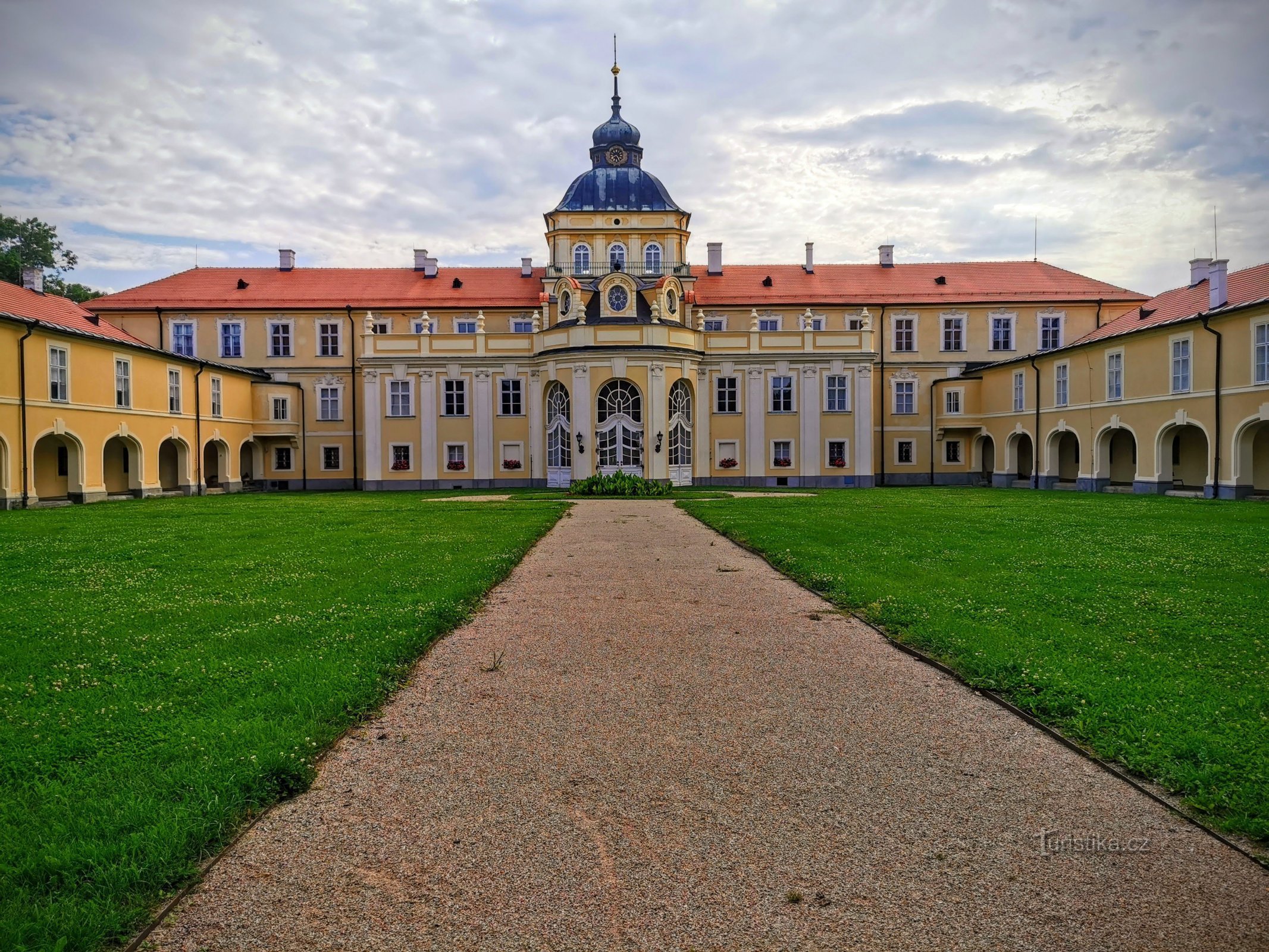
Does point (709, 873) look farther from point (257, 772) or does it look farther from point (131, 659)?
point (131, 659)

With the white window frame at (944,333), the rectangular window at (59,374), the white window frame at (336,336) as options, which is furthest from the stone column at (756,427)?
the rectangular window at (59,374)

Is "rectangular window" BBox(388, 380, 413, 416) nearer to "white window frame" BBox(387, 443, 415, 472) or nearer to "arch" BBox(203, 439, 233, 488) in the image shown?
"white window frame" BBox(387, 443, 415, 472)

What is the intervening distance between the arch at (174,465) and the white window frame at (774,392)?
86.5 ft

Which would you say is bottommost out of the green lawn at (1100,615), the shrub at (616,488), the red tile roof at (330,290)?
the green lawn at (1100,615)

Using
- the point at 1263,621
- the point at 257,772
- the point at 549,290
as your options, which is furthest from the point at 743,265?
the point at 257,772

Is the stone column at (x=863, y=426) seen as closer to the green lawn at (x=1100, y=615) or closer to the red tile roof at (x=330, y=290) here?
the red tile roof at (x=330, y=290)

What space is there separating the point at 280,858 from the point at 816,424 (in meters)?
38.1

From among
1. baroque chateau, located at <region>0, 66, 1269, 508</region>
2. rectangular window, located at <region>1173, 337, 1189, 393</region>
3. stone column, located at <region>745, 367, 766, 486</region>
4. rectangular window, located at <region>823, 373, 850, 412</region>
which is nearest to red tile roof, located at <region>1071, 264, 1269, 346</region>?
baroque chateau, located at <region>0, 66, 1269, 508</region>

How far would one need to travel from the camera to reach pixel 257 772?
433 cm

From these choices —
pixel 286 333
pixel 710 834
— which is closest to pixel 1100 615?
pixel 710 834

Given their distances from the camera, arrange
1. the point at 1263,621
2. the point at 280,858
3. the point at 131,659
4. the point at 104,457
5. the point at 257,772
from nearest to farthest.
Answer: the point at 280,858, the point at 257,772, the point at 131,659, the point at 1263,621, the point at 104,457

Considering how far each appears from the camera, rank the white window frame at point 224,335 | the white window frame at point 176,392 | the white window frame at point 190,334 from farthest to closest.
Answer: the white window frame at point 224,335 → the white window frame at point 190,334 → the white window frame at point 176,392

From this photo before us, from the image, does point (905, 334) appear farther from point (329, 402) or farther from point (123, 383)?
point (123, 383)

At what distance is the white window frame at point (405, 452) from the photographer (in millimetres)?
40094
